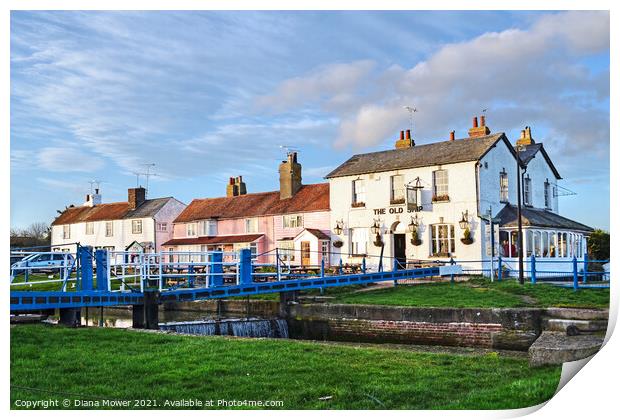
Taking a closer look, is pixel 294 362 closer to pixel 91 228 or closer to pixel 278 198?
pixel 278 198

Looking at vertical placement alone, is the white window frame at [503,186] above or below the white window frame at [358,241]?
above

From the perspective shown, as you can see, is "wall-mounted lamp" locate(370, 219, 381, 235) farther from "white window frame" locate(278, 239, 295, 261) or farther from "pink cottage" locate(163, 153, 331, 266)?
"white window frame" locate(278, 239, 295, 261)

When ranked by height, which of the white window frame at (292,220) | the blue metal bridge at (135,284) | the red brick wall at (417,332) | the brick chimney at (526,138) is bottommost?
the red brick wall at (417,332)

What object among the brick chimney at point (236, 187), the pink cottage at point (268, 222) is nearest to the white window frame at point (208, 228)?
the pink cottage at point (268, 222)

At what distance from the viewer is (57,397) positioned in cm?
759

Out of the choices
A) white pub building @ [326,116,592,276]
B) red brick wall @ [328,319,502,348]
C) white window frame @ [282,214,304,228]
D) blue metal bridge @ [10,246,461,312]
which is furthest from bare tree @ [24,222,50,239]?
white window frame @ [282,214,304,228]

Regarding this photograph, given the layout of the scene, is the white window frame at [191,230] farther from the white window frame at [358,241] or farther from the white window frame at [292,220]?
the white window frame at [358,241]

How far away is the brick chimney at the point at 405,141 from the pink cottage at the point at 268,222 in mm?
3466

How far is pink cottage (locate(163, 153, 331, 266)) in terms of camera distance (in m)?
27.6

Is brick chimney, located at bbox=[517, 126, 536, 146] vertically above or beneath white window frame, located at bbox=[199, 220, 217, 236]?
above

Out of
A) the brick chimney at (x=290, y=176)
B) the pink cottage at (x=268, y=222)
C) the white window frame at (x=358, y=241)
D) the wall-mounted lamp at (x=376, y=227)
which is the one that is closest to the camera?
the wall-mounted lamp at (x=376, y=227)

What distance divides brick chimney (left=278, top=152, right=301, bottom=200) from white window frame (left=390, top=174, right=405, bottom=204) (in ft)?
16.7

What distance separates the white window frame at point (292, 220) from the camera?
28248 mm
